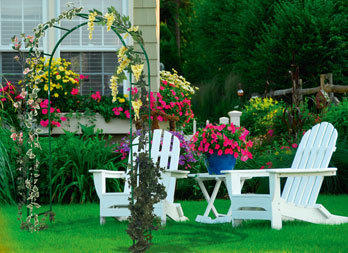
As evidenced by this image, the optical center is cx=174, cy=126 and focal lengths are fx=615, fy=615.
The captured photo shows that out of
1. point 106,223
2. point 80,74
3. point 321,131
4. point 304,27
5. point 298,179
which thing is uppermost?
point 304,27

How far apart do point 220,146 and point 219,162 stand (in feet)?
0.52

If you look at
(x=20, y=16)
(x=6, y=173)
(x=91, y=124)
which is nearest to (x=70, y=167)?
(x=6, y=173)

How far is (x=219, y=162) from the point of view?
5914mm

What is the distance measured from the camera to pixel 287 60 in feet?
51.1

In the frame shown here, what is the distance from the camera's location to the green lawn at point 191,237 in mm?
4289

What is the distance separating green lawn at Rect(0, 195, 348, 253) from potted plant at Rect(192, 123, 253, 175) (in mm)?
598

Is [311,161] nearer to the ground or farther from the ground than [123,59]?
nearer to the ground

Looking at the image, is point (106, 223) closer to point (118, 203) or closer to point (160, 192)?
point (118, 203)

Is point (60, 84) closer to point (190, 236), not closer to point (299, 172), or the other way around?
point (190, 236)

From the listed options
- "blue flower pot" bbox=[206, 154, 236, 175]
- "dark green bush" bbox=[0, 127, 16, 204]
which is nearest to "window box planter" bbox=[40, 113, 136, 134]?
"dark green bush" bbox=[0, 127, 16, 204]

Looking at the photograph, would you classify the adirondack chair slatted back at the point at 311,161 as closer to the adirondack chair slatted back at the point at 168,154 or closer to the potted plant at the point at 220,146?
the potted plant at the point at 220,146

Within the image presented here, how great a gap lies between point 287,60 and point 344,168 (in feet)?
26.3

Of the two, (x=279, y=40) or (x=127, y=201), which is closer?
(x=127, y=201)

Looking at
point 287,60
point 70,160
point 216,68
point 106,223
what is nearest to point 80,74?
point 70,160
